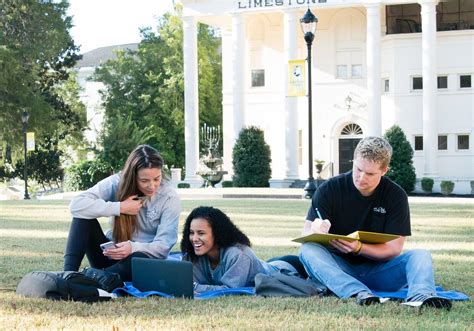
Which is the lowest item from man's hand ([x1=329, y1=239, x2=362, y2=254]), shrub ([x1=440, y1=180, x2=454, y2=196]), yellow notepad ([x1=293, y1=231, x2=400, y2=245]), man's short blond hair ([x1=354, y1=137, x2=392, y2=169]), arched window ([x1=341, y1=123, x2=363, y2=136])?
shrub ([x1=440, y1=180, x2=454, y2=196])

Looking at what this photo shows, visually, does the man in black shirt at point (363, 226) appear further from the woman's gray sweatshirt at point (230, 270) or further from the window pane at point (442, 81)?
the window pane at point (442, 81)

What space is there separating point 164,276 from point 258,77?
41511mm

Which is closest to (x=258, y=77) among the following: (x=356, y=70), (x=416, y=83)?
(x=356, y=70)

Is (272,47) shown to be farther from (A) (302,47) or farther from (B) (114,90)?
(B) (114,90)

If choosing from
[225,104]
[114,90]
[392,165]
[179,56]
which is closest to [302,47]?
[225,104]

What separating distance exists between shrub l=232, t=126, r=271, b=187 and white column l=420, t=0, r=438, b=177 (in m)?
6.71

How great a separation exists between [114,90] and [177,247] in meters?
51.6

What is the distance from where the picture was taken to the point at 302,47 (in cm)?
4716

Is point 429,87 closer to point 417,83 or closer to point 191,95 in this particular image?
point 417,83

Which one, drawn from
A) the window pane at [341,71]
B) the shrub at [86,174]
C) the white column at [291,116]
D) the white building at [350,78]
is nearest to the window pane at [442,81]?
the white building at [350,78]

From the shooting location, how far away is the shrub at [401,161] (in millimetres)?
40344

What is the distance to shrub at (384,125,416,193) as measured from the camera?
40.3m

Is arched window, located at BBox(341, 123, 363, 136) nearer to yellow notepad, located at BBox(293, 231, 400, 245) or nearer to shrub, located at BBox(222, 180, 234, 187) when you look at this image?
shrub, located at BBox(222, 180, 234, 187)

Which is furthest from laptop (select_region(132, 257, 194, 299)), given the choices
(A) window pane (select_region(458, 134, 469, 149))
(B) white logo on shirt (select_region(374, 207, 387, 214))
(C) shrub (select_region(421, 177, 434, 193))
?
(A) window pane (select_region(458, 134, 469, 149))
